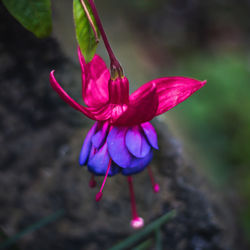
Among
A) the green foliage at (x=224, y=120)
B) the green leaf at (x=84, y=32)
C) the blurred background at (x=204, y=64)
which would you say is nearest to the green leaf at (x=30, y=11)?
the green leaf at (x=84, y=32)

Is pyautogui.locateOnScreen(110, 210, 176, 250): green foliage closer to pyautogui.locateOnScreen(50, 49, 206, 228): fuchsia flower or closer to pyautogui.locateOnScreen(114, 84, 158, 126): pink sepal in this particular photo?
pyautogui.locateOnScreen(50, 49, 206, 228): fuchsia flower

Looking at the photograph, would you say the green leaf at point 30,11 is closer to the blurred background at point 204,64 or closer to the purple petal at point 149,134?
the purple petal at point 149,134

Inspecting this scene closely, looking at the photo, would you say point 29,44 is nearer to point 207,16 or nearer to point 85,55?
point 85,55

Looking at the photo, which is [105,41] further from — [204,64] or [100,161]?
[204,64]

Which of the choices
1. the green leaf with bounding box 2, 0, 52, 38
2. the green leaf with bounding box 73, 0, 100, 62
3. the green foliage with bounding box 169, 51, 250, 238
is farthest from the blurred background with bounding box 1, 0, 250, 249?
the green leaf with bounding box 73, 0, 100, 62

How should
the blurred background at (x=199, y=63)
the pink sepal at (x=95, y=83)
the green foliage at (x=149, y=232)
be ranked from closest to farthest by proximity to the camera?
the pink sepal at (x=95, y=83)
the green foliage at (x=149, y=232)
the blurred background at (x=199, y=63)

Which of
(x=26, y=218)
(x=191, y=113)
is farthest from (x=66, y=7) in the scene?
(x=191, y=113)
